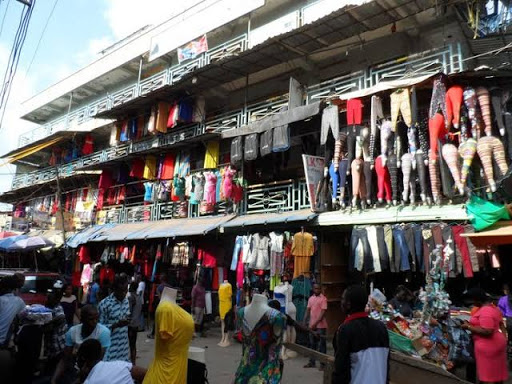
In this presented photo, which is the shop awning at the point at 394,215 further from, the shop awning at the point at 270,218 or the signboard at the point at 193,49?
the signboard at the point at 193,49

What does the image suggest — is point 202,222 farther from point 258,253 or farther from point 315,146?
point 315,146

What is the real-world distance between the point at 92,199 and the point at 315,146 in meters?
12.8

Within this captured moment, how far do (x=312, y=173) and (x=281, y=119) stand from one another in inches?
68.2

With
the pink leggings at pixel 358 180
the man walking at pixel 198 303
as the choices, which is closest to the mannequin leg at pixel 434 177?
the pink leggings at pixel 358 180

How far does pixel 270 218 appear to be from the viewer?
10.8 metres

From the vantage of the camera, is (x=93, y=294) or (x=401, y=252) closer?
(x=401, y=252)

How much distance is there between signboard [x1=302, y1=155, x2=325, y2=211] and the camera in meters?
10.0

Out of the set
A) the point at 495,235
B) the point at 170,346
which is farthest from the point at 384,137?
the point at 170,346

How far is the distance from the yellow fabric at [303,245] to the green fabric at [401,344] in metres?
4.47

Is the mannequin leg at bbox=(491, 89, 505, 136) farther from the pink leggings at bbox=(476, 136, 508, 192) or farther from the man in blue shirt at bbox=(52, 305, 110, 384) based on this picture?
the man in blue shirt at bbox=(52, 305, 110, 384)

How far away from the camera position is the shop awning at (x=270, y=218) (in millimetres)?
10109

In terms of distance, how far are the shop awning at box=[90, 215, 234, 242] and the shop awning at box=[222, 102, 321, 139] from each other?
104 inches

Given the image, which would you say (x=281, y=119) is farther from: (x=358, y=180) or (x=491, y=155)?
(x=491, y=155)

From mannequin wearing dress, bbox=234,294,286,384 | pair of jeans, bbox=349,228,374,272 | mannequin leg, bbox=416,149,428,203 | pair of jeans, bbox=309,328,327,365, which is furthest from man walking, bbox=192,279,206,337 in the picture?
mannequin wearing dress, bbox=234,294,286,384
